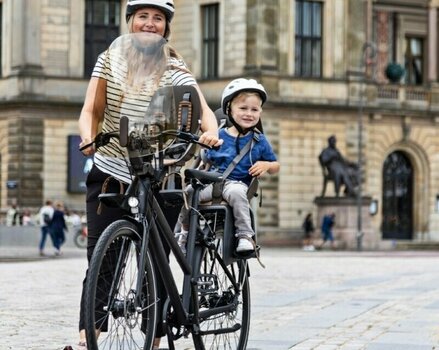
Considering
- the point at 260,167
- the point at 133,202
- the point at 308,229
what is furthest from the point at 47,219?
the point at 133,202

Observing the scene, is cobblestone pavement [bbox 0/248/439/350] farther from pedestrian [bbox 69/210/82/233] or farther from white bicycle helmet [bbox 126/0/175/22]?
pedestrian [bbox 69/210/82/233]

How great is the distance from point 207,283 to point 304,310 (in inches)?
259

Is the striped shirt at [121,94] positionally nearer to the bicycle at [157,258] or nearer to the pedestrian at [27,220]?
the bicycle at [157,258]

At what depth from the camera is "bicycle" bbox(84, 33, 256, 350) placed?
23.5 feet

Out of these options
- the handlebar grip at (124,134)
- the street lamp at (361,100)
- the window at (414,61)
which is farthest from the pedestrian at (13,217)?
the handlebar grip at (124,134)

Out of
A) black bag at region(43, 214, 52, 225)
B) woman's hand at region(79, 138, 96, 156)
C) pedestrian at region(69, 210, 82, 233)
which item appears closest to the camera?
woman's hand at region(79, 138, 96, 156)

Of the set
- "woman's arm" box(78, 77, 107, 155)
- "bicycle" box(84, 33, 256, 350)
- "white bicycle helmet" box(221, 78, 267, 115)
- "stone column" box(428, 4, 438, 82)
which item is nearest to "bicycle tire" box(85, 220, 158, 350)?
"bicycle" box(84, 33, 256, 350)

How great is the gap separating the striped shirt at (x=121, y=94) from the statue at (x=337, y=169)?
133 ft

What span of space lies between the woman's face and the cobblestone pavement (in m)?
3.08

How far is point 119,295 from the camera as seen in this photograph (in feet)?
23.8

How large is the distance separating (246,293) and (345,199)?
132 feet

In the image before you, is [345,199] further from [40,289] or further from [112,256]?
[112,256]

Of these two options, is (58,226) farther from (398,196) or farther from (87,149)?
(87,149)

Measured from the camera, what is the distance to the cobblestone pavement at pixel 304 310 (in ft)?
36.4
